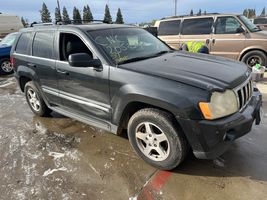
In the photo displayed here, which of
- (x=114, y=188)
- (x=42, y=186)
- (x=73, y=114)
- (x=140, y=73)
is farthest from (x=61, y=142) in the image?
(x=140, y=73)

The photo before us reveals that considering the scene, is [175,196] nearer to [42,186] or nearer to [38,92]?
[42,186]

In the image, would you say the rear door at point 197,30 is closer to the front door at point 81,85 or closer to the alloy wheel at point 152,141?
the front door at point 81,85

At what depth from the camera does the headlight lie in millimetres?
2764

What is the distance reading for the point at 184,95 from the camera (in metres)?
2.82

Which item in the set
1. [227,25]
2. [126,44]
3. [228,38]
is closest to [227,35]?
[228,38]

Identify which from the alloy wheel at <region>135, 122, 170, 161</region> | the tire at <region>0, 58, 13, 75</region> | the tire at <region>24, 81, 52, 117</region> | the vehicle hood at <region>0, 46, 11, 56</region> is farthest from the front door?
the tire at <region>0, 58, 13, 75</region>

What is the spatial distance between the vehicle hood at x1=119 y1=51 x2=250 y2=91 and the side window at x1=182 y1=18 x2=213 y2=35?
5.13 m

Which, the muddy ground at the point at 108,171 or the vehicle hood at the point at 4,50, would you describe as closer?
the muddy ground at the point at 108,171

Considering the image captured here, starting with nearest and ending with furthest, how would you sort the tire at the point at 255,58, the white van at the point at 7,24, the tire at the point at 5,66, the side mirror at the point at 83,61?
the side mirror at the point at 83,61, the tire at the point at 255,58, the tire at the point at 5,66, the white van at the point at 7,24

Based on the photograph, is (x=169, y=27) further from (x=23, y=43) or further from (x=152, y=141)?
(x=152, y=141)

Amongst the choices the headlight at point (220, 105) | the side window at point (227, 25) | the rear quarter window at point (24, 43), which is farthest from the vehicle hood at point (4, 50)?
the headlight at point (220, 105)

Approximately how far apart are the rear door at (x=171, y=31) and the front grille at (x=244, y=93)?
611 cm

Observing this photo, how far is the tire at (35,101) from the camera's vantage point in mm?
5133

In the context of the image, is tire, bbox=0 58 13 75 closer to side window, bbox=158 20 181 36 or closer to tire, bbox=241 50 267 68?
side window, bbox=158 20 181 36
